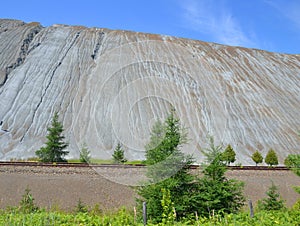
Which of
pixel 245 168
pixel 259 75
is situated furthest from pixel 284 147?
pixel 245 168

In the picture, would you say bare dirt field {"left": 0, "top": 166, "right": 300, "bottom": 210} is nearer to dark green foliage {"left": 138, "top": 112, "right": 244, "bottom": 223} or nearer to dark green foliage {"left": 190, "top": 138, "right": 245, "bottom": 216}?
dark green foliage {"left": 190, "top": 138, "right": 245, "bottom": 216}

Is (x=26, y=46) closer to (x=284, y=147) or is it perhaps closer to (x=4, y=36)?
(x=4, y=36)

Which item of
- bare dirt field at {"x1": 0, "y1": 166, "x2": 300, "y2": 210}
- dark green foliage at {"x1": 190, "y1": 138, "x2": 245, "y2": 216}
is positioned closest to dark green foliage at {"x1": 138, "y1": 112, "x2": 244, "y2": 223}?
dark green foliage at {"x1": 190, "y1": 138, "x2": 245, "y2": 216}

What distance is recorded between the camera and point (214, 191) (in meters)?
12.5

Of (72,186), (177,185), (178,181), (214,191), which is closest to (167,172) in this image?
(178,181)

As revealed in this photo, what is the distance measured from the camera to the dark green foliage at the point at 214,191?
12102mm

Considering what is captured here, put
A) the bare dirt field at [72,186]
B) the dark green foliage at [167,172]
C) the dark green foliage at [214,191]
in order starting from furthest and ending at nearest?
the bare dirt field at [72,186] → the dark green foliage at [214,191] → the dark green foliage at [167,172]

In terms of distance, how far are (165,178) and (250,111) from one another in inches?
1657

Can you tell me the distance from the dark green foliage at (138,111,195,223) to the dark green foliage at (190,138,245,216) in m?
0.54

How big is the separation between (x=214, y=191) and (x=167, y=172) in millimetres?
1922

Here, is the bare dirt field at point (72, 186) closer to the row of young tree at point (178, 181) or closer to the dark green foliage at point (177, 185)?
the row of young tree at point (178, 181)

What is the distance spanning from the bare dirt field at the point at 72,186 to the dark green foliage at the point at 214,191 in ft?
19.0

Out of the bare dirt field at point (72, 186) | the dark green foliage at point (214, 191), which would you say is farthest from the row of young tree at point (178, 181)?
the bare dirt field at point (72, 186)

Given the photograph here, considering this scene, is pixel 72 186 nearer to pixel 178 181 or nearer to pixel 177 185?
pixel 178 181
